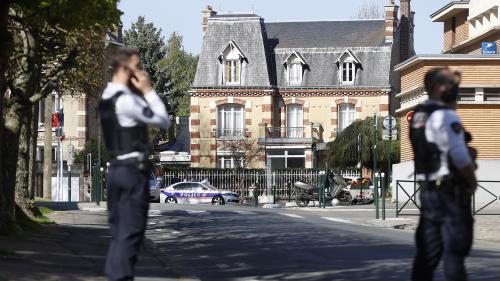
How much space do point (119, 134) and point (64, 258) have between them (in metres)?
7.81

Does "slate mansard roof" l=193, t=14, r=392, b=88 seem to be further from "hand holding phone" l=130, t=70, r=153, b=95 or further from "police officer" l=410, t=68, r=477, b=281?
"hand holding phone" l=130, t=70, r=153, b=95

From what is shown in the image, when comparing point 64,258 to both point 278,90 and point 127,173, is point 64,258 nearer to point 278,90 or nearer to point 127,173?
point 127,173

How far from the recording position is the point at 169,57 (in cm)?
10875

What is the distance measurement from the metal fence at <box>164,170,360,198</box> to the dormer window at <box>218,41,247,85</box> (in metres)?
6.87

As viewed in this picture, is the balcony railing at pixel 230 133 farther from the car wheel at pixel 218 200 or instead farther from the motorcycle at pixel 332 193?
the motorcycle at pixel 332 193

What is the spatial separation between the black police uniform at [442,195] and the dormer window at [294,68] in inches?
2507

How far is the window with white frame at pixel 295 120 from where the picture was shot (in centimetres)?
7150

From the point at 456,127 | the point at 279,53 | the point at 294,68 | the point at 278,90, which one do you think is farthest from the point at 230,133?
the point at 456,127

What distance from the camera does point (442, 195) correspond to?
29.2ft

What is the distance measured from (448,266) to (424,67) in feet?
130

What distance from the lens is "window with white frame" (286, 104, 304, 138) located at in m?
71.5

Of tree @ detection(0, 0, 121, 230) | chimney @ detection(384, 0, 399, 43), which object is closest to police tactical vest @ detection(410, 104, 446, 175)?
tree @ detection(0, 0, 121, 230)

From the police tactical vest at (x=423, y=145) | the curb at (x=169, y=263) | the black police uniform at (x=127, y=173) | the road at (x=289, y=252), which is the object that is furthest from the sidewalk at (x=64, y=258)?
the police tactical vest at (x=423, y=145)

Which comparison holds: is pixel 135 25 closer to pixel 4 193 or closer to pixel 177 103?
pixel 177 103
